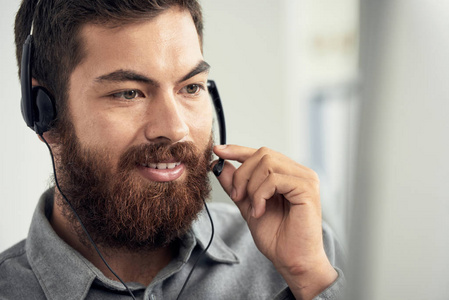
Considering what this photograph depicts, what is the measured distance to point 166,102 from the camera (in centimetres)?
102

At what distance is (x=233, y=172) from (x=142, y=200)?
25cm

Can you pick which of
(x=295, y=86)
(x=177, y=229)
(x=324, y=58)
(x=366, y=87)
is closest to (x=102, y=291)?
(x=177, y=229)

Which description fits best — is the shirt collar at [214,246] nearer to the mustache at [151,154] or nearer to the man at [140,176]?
the man at [140,176]

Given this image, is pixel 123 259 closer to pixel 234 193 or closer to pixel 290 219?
pixel 234 193

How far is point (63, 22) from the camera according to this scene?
1.06m

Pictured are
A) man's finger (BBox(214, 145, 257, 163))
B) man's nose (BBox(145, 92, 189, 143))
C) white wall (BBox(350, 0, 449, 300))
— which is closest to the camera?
white wall (BBox(350, 0, 449, 300))

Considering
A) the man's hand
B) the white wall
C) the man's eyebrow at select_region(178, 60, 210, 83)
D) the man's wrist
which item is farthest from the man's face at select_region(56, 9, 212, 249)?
the white wall

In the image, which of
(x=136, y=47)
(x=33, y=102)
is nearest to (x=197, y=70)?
(x=136, y=47)

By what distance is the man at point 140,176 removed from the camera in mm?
1011

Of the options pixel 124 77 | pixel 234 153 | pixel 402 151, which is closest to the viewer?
pixel 402 151

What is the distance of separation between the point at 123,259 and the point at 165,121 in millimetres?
399

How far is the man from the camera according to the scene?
1011 mm

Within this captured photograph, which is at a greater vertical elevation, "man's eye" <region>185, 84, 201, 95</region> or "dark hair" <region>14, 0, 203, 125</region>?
"dark hair" <region>14, 0, 203, 125</region>

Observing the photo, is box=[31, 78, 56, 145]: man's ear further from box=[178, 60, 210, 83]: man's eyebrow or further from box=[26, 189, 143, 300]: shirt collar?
box=[178, 60, 210, 83]: man's eyebrow
